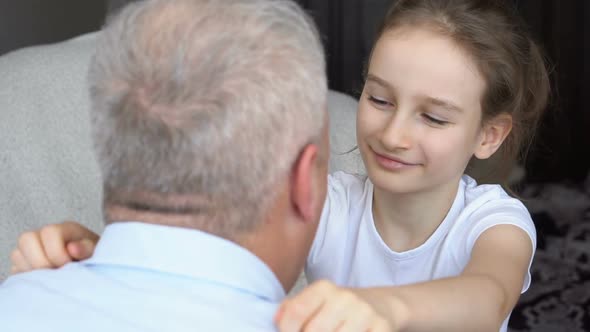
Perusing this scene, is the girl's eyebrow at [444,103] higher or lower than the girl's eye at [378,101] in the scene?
higher

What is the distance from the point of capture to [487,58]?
1.59 m

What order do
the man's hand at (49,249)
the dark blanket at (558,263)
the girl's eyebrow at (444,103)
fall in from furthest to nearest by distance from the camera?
the dark blanket at (558,263), the girl's eyebrow at (444,103), the man's hand at (49,249)


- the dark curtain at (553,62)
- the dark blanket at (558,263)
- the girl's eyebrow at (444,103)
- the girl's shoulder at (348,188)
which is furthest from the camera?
the dark curtain at (553,62)

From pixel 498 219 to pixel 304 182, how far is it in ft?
2.08

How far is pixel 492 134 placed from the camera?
169cm

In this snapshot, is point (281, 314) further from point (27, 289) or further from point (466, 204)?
point (466, 204)

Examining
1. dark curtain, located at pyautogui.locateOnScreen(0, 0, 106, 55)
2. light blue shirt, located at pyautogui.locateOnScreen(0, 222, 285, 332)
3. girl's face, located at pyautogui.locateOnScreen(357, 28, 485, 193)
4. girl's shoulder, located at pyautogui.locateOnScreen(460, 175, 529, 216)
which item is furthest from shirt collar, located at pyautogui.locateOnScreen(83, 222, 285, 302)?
dark curtain, located at pyautogui.locateOnScreen(0, 0, 106, 55)

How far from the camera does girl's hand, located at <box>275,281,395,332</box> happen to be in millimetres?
951

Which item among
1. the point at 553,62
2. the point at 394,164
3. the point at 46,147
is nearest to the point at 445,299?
the point at 394,164

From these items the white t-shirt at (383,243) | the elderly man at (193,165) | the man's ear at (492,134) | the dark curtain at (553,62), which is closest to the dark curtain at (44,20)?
the dark curtain at (553,62)

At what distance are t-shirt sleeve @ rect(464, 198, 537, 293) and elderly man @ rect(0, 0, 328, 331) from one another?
60cm

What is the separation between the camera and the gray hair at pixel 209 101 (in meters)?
0.94

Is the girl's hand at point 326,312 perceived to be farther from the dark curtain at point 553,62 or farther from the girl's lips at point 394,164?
the dark curtain at point 553,62

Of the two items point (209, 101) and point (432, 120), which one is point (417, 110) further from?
point (209, 101)
